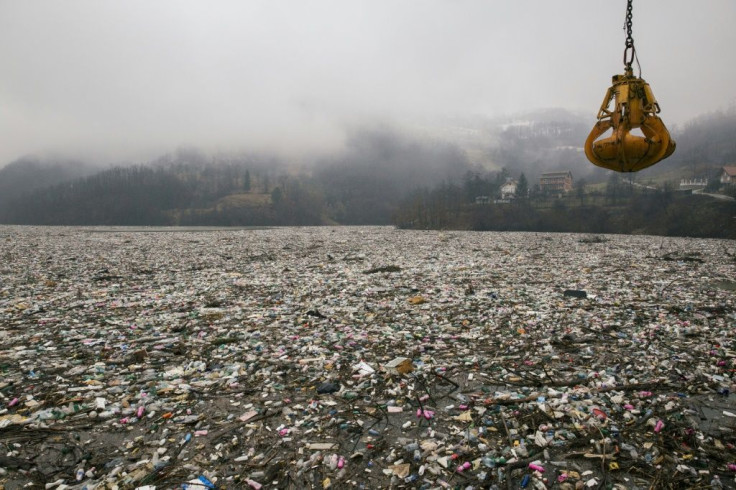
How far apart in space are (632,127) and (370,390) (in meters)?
5.97

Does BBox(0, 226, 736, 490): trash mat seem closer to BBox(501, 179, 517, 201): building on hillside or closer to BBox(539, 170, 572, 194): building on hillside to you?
BBox(501, 179, 517, 201): building on hillside

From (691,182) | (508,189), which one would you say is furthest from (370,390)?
(691,182)

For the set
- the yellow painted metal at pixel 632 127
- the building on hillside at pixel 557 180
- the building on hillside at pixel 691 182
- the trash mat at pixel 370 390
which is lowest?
the trash mat at pixel 370 390

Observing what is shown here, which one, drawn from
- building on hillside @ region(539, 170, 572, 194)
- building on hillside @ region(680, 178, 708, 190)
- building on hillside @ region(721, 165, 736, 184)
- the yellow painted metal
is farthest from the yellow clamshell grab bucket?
building on hillside @ region(539, 170, 572, 194)

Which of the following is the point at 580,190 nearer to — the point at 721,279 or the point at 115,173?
the point at 721,279

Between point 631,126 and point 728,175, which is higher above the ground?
point 728,175

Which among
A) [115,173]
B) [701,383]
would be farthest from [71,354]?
[115,173]

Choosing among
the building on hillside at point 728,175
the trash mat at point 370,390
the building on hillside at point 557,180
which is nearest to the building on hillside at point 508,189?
the building on hillside at point 557,180

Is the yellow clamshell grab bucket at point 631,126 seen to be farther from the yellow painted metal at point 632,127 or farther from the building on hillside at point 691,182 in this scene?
the building on hillside at point 691,182

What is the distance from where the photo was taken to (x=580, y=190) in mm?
81250

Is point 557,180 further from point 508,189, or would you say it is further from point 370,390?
point 370,390

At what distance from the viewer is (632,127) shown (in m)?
6.12

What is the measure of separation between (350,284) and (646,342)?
8016 mm

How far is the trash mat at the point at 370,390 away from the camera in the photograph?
→ 11.3ft
